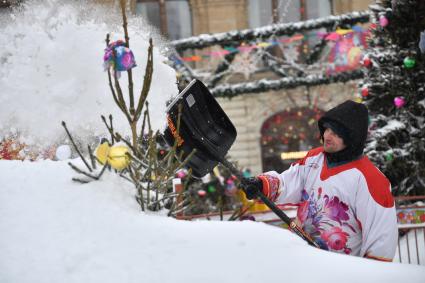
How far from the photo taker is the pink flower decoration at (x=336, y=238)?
2.73m

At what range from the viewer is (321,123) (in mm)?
2982

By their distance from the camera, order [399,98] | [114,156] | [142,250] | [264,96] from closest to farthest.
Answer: [142,250], [114,156], [399,98], [264,96]

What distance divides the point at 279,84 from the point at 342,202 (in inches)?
451

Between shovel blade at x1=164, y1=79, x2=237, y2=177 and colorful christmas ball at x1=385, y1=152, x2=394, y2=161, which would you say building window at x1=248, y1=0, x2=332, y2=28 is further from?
shovel blade at x1=164, y1=79, x2=237, y2=177

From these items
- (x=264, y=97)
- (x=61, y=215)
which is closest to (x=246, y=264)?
(x=61, y=215)

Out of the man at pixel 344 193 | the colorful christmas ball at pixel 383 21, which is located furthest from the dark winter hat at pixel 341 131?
the colorful christmas ball at pixel 383 21

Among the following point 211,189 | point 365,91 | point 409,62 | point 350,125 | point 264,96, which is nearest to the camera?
point 350,125

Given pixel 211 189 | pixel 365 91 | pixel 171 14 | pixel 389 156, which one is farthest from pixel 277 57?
pixel 389 156

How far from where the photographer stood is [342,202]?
274 cm

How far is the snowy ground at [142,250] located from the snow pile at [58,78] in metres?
1.57

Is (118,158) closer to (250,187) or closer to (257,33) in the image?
(250,187)

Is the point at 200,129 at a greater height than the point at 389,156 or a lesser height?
greater

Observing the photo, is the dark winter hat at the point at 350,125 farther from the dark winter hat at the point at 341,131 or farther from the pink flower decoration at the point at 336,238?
the pink flower decoration at the point at 336,238

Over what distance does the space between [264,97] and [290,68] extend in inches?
57.0
